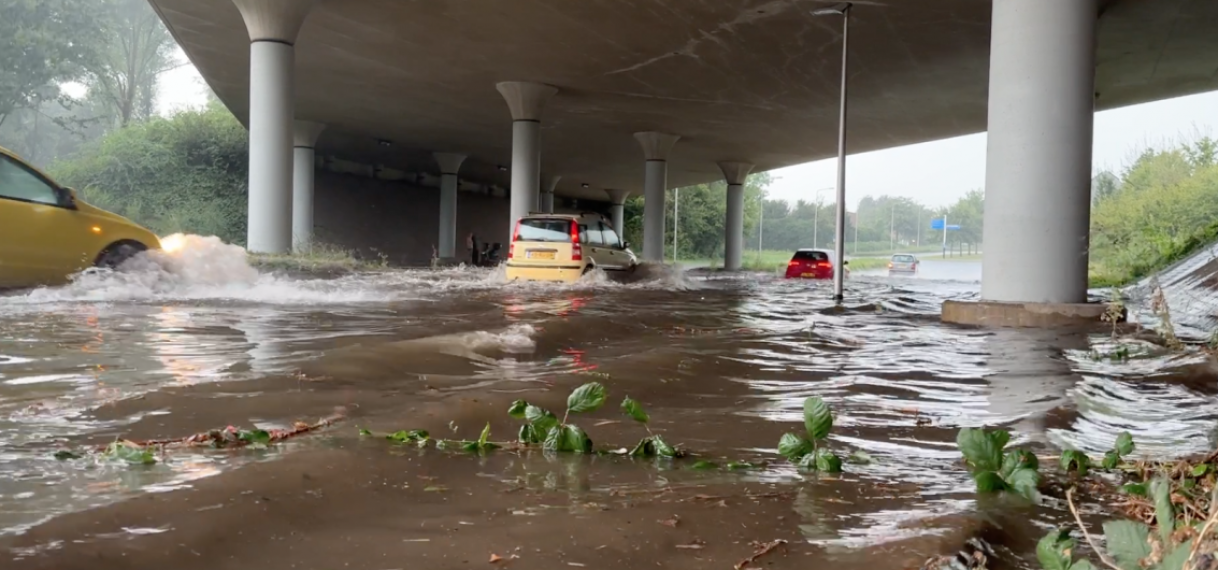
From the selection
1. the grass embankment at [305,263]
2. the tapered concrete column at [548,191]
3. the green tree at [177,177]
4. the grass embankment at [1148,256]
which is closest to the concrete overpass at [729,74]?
the grass embankment at [305,263]

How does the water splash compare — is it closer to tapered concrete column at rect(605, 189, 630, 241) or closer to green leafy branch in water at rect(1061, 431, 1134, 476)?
green leafy branch in water at rect(1061, 431, 1134, 476)

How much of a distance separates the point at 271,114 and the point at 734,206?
1331 inches

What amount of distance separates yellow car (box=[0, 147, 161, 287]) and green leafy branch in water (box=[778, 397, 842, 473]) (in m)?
10.2

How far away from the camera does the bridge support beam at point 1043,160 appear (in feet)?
36.7

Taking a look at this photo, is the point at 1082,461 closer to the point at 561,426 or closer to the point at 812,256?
the point at 561,426

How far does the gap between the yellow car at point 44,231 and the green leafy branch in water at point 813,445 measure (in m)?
10.2

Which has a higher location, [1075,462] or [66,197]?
[66,197]

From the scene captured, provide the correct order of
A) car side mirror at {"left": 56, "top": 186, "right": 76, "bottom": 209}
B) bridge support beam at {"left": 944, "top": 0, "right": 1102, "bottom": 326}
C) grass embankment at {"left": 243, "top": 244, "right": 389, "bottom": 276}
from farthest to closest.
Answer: grass embankment at {"left": 243, "top": 244, "right": 389, "bottom": 276}
bridge support beam at {"left": 944, "top": 0, "right": 1102, "bottom": 326}
car side mirror at {"left": 56, "top": 186, "right": 76, "bottom": 209}

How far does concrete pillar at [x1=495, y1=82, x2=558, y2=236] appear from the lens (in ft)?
94.3

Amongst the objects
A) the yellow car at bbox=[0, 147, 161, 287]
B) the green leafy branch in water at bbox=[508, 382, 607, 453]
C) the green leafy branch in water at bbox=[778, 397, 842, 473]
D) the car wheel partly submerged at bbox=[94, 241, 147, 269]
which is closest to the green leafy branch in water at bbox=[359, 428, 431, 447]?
the green leafy branch in water at bbox=[508, 382, 607, 453]

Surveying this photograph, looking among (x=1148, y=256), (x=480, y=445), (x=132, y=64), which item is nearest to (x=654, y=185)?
(x=1148, y=256)

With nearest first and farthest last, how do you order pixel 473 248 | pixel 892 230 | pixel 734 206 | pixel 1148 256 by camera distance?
pixel 1148 256, pixel 473 248, pixel 734 206, pixel 892 230

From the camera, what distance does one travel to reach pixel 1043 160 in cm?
1123

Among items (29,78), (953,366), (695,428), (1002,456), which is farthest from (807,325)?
(29,78)
